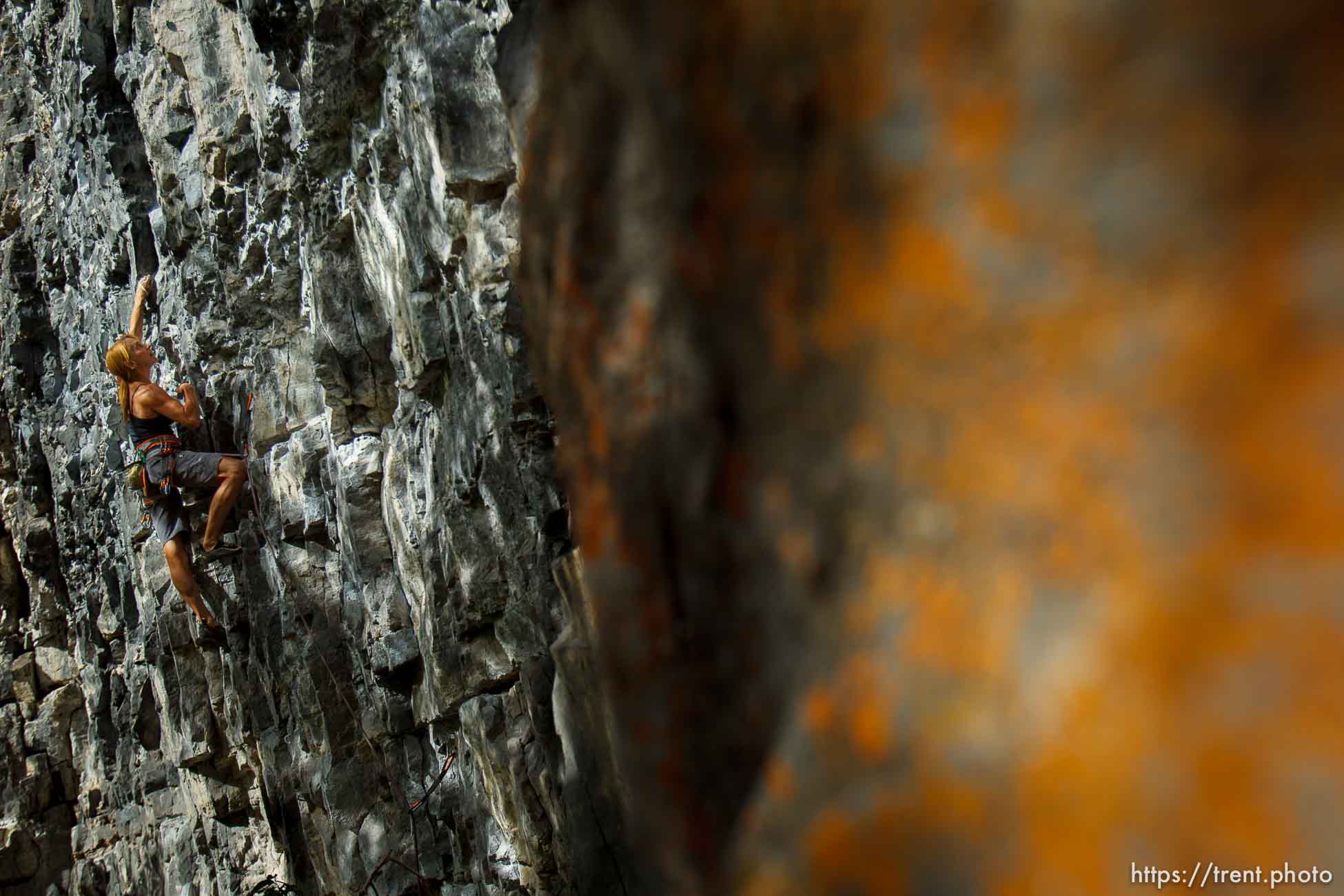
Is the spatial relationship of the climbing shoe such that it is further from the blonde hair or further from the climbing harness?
the blonde hair

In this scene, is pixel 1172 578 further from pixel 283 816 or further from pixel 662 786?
pixel 283 816

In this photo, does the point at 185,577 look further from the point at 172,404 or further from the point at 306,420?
the point at 306,420

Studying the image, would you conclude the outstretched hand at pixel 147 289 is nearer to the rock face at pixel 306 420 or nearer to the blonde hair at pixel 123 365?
the rock face at pixel 306 420

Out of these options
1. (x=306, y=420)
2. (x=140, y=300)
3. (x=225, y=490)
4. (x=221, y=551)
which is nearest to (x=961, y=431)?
(x=306, y=420)

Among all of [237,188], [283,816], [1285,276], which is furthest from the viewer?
[283,816]

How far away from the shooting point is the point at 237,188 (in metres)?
4.74

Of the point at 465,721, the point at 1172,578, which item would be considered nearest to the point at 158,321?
the point at 465,721

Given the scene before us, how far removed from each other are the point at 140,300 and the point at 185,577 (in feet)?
5.81

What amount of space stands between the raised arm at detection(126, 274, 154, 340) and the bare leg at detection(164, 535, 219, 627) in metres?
1.33

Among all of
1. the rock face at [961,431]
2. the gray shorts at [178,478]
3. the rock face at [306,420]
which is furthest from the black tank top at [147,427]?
the rock face at [961,431]

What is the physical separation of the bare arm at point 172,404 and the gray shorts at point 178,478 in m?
0.21

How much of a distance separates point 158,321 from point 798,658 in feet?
20.3

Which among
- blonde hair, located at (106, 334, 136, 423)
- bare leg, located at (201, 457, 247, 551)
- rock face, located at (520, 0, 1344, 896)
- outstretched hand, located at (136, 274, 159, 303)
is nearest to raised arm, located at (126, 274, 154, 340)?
outstretched hand, located at (136, 274, 159, 303)

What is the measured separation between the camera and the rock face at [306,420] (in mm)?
3246
